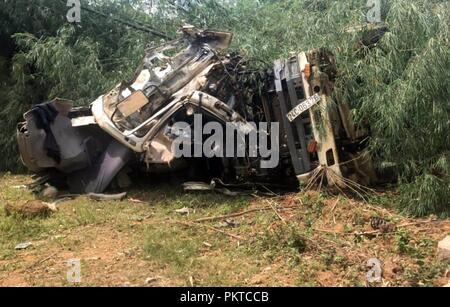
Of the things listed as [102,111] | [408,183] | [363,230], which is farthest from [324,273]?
[102,111]

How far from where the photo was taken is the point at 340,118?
230 inches

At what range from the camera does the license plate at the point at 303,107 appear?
18.8ft

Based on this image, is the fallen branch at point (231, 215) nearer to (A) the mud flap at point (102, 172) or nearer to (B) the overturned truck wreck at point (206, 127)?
(B) the overturned truck wreck at point (206, 127)

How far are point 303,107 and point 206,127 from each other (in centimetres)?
126

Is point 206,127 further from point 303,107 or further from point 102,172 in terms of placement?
point 102,172

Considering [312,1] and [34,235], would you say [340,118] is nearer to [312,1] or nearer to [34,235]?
[312,1]

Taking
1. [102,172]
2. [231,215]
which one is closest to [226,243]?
[231,215]

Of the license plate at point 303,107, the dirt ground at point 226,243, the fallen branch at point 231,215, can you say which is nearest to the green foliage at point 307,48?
the license plate at point 303,107

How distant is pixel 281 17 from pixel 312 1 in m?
0.84

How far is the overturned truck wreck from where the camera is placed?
19.2ft

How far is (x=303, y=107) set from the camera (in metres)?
5.79

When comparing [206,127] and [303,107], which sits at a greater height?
[303,107]

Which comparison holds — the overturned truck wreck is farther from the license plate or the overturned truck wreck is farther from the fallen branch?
the fallen branch

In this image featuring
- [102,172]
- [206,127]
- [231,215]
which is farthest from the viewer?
[102,172]
